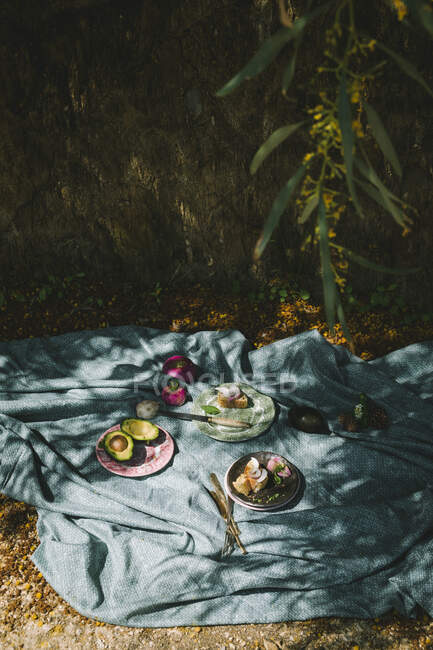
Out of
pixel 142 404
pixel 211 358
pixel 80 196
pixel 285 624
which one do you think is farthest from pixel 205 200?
pixel 285 624

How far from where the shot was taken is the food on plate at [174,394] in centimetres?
320

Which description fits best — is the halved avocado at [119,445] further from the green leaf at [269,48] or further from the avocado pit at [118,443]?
the green leaf at [269,48]

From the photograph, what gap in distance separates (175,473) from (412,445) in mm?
1379

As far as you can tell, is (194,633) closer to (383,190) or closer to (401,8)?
(383,190)

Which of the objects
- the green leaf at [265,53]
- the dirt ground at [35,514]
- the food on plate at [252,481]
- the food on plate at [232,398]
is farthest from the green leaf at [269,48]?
the dirt ground at [35,514]

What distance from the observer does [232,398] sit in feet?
10.2

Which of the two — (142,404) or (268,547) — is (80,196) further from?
(268,547)

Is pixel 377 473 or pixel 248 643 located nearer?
pixel 248 643

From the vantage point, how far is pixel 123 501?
8.95 ft

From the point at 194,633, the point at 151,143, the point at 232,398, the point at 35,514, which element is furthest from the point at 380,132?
the point at 151,143

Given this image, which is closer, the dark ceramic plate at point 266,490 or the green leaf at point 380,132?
the green leaf at point 380,132

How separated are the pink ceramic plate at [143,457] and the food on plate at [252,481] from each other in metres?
0.46

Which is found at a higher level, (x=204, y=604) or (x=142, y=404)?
(x=142, y=404)

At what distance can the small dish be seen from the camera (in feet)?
9.78
